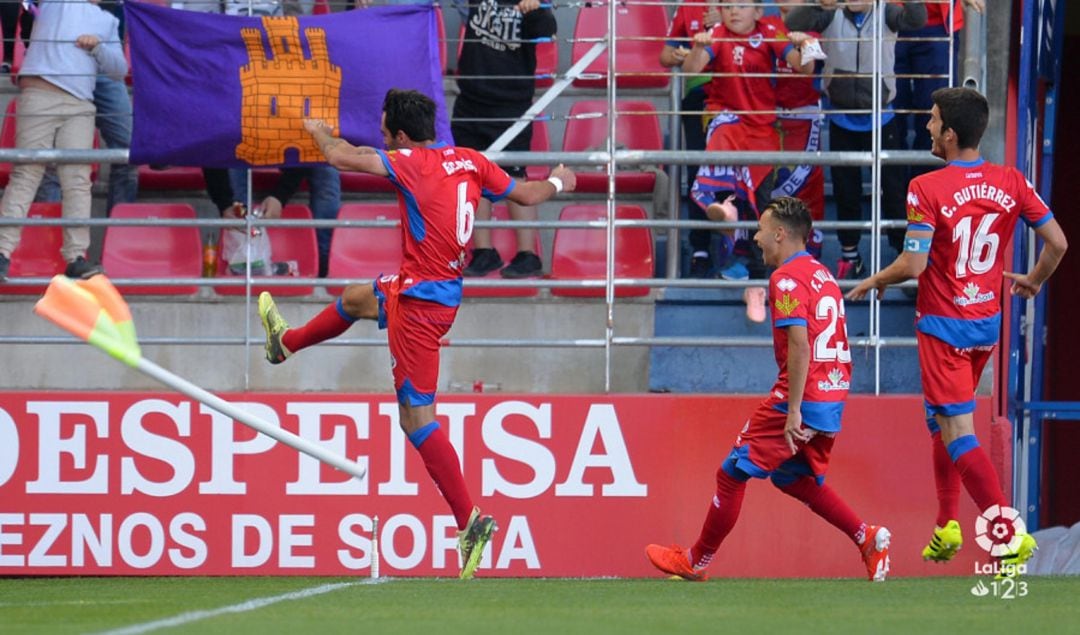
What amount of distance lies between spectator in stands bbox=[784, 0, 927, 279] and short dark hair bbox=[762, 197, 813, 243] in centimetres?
220

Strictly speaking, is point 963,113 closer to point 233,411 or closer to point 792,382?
point 792,382

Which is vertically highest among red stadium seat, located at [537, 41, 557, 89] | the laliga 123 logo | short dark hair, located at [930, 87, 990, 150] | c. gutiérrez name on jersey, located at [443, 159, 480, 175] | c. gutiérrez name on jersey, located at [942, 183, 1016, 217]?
red stadium seat, located at [537, 41, 557, 89]

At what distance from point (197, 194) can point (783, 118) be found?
13.0 feet

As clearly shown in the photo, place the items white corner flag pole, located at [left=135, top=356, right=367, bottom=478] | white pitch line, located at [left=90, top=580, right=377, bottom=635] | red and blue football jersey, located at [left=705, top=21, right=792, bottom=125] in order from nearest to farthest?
1. white pitch line, located at [left=90, top=580, right=377, bottom=635]
2. white corner flag pole, located at [left=135, top=356, right=367, bottom=478]
3. red and blue football jersey, located at [left=705, top=21, right=792, bottom=125]

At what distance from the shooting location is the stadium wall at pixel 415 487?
9.39m

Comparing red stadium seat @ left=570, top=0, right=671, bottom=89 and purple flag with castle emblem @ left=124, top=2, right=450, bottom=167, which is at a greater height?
red stadium seat @ left=570, top=0, right=671, bottom=89

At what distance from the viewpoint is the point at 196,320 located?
33.7ft

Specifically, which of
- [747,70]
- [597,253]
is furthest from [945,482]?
[747,70]

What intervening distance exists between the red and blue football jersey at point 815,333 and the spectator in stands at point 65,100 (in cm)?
441

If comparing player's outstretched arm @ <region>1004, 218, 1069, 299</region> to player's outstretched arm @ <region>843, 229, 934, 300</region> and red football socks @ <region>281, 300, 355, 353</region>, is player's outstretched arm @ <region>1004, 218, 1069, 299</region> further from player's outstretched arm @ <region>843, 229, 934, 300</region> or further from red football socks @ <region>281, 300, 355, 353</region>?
red football socks @ <region>281, 300, 355, 353</region>

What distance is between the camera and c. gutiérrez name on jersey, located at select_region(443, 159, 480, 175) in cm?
798

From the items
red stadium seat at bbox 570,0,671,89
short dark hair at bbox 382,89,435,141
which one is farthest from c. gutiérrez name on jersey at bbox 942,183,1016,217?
red stadium seat at bbox 570,0,671,89

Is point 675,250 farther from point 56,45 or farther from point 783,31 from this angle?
point 56,45

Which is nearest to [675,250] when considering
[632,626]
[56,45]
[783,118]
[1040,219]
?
[783,118]
